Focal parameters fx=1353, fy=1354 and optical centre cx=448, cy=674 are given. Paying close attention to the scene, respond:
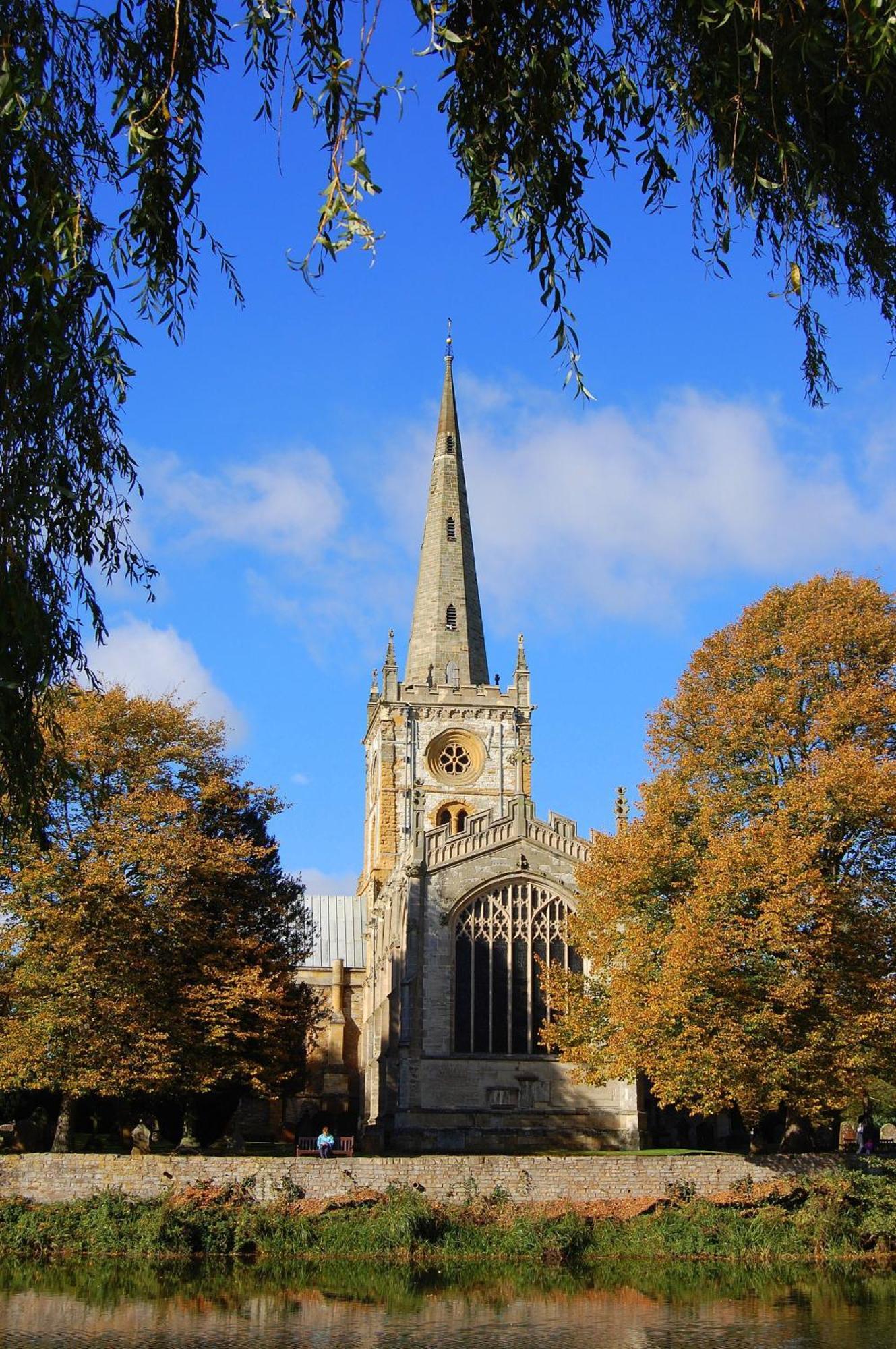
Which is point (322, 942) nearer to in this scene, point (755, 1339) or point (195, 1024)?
point (195, 1024)

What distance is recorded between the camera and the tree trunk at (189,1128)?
3281 cm

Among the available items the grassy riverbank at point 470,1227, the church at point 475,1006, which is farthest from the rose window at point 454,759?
the grassy riverbank at point 470,1227

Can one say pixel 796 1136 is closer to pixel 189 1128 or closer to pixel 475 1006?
pixel 475 1006

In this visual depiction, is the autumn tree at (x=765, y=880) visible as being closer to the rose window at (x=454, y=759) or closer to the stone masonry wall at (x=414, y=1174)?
the stone masonry wall at (x=414, y=1174)

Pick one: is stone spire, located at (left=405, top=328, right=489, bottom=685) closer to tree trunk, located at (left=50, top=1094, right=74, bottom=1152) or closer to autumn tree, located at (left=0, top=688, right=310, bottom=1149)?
autumn tree, located at (left=0, top=688, right=310, bottom=1149)

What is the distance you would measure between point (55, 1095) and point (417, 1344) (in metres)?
23.1

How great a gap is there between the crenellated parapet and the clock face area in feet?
47.3

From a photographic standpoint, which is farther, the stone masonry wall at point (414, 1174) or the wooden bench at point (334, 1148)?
the wooden bench at point (334, 1148)

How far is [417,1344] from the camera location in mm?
16766

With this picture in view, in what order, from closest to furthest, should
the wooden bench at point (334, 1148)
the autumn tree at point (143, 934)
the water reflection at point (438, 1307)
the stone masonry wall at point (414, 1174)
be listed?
the water reflection at point (438, 1307)
the stone masonry wall at point (414, 1174)
the autumn tree at point (143, 934)
the wooden bench at point (334, 1148)

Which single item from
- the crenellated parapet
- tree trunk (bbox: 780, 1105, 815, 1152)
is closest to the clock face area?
the crenellated parapet

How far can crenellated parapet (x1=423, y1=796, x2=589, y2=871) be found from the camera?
40656 millimetres

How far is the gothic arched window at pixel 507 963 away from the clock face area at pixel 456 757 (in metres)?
16.2

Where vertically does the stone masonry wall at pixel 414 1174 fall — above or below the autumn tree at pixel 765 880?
below
